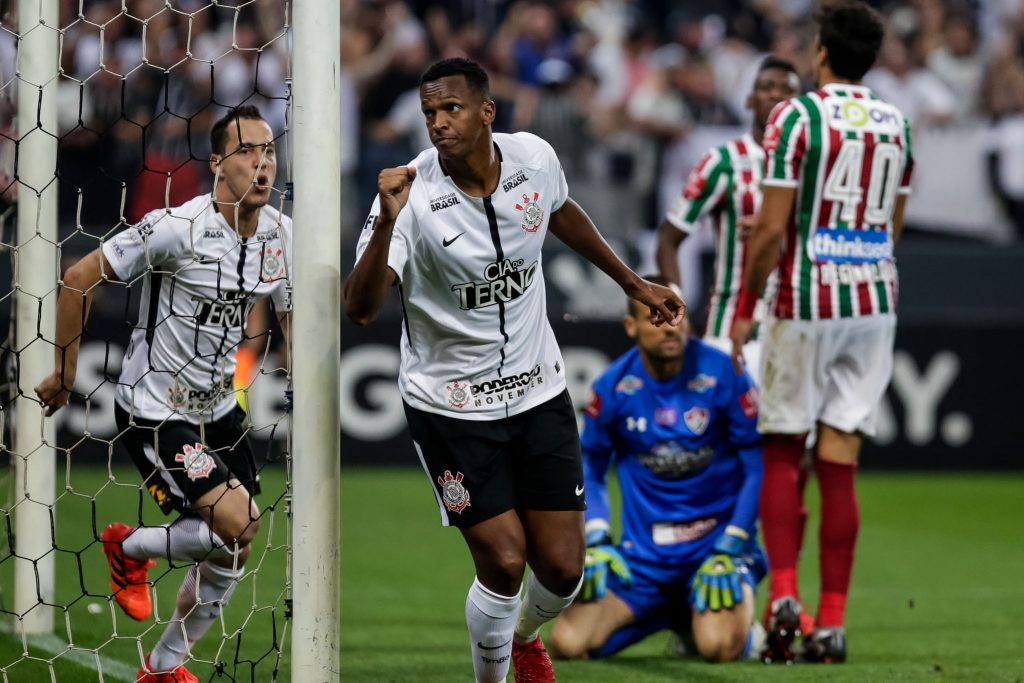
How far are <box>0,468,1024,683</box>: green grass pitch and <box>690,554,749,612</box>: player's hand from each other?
234 mm

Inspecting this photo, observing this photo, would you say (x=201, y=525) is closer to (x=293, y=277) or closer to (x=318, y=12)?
(x=293, y=277)

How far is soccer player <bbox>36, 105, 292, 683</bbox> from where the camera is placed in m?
4.88

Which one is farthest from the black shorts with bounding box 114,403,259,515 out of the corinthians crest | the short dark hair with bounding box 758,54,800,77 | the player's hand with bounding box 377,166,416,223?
the short dark hair with bounding box 758,54,800,77

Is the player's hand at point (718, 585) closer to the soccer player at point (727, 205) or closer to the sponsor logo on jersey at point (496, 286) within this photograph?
the soccer player at point (727, 205)

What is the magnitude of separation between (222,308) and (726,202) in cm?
272

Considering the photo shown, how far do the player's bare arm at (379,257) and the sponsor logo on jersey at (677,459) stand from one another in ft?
7.34

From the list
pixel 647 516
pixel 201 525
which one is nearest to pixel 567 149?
pixel 647 516

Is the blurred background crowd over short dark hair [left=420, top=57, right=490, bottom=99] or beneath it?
beneath

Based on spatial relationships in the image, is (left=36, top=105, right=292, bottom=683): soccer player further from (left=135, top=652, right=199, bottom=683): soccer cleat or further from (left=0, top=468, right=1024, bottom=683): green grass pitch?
(left=0, top=468, right=1024, bottom=683): green grass pitch

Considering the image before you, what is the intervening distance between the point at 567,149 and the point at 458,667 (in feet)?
27.6

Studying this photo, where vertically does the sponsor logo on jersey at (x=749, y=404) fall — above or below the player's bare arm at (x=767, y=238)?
below

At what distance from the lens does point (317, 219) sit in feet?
13.9

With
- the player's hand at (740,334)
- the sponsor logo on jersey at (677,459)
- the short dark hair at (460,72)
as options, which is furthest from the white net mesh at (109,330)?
the player's hand at (740,334)

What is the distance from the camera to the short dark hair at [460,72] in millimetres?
4105
